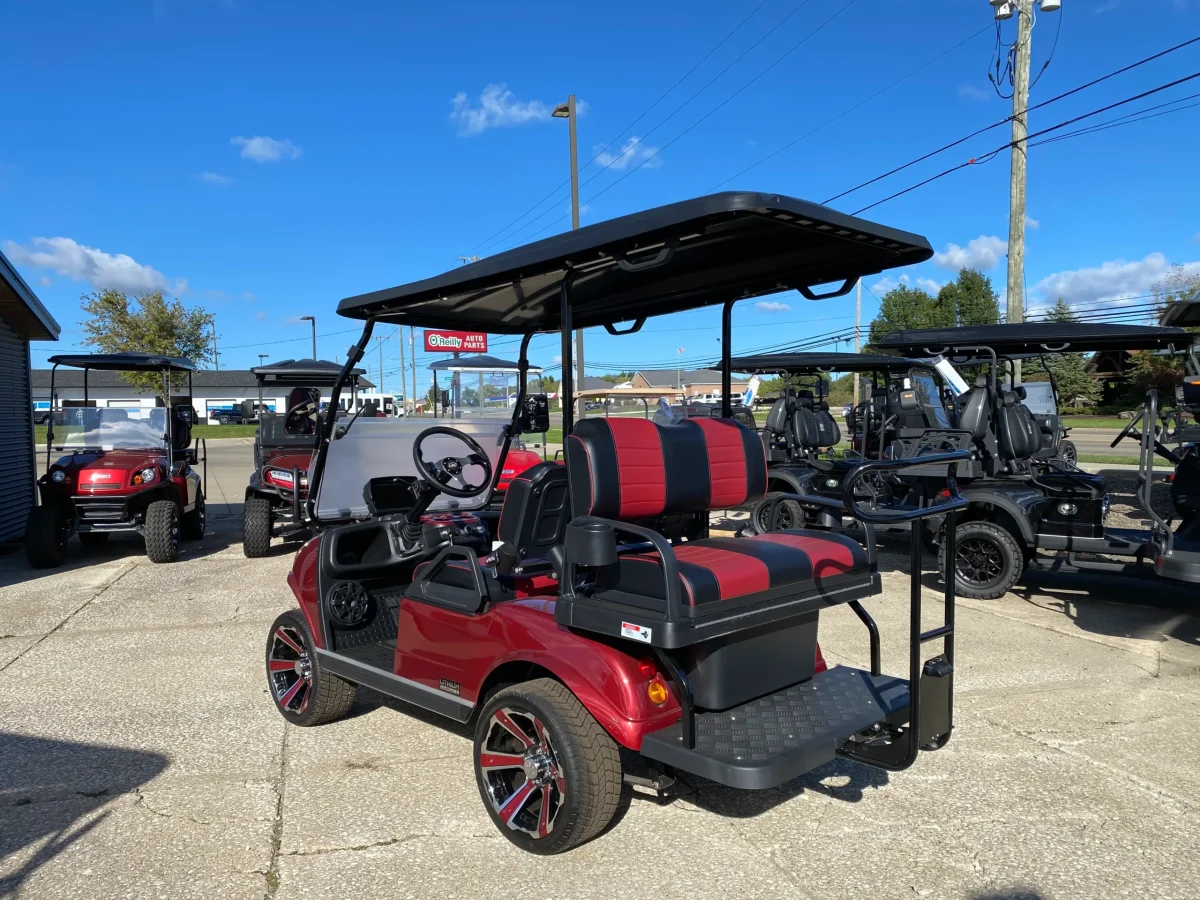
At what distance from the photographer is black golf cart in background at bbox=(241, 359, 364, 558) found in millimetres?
8609

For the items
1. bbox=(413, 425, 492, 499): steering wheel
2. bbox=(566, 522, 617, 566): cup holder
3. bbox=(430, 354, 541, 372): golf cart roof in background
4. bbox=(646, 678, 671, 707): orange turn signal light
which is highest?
bbox=(430, 354, 541, 372): golf cart roof in background

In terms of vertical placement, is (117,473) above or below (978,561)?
above

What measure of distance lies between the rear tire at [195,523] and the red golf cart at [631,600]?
6.50 m

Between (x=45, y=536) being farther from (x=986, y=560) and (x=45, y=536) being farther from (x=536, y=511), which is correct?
(x=986, y=560)

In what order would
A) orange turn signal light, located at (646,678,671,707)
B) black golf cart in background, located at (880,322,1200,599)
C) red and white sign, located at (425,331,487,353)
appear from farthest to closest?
1. red and white sign, located at (425,331,487,353)
2. black golf cart in background, located at (880,322,1200,599)
3. orange turn signal light, located at (646,678,671,707)

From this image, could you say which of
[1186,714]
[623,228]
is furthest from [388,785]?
[1186,714]

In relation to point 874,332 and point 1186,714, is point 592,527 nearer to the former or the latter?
point 1186,714

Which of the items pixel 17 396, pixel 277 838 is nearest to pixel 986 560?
pixel 277 838

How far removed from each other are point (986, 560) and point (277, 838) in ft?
19.3

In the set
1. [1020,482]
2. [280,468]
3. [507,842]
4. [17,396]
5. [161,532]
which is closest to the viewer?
[507,842]

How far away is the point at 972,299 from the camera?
145 feet

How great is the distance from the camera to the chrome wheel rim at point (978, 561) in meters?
7.02

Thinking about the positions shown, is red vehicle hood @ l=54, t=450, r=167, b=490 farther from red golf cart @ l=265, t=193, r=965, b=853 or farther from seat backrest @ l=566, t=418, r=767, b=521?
seat backrest @ l=566, t=418, r=767, b=521

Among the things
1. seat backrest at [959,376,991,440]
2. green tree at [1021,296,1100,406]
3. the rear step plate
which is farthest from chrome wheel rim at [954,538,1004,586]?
green tree at [1021,296,1100,406]
